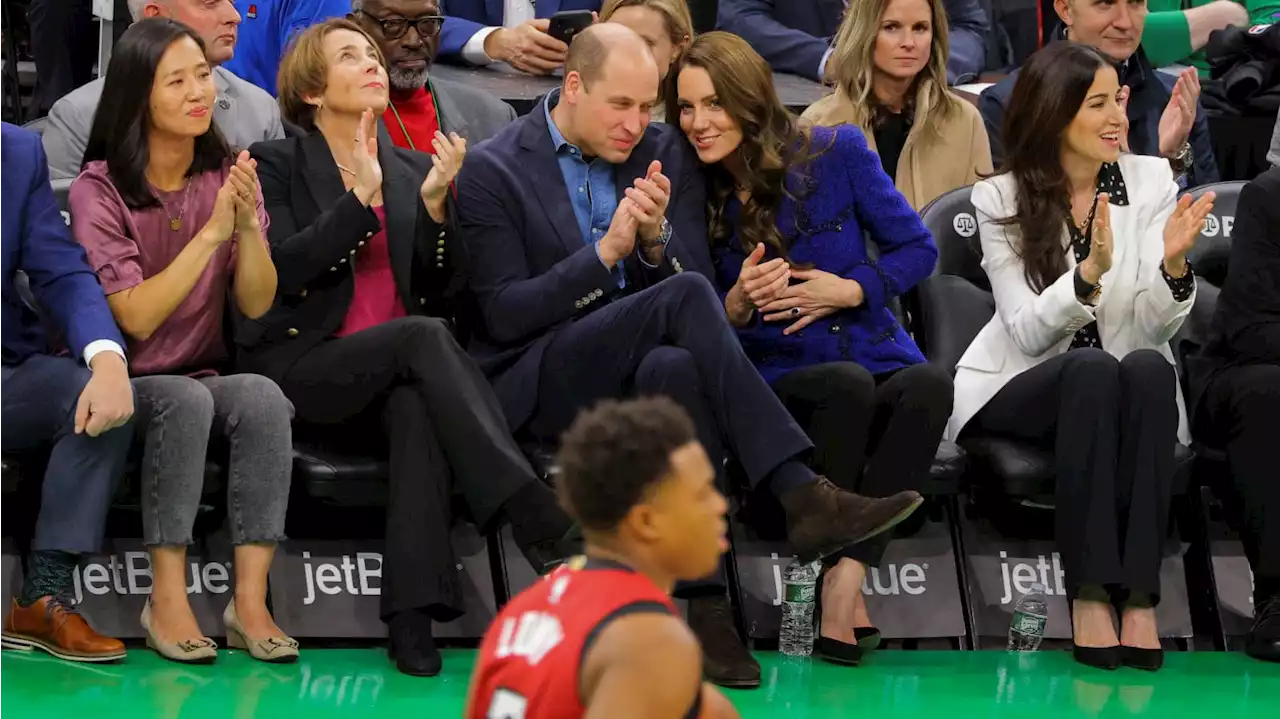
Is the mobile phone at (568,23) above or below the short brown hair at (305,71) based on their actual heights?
below

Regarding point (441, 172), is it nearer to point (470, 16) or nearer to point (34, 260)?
point (34, 260)

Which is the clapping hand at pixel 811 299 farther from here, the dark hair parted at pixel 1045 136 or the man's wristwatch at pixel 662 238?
the dark hair parted at pixel 1045 136

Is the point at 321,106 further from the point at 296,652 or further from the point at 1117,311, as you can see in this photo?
the point at 1117,311

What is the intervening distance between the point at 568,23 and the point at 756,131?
5.07 feet

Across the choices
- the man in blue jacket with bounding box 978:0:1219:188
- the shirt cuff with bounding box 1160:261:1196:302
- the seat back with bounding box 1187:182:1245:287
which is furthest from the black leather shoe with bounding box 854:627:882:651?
the man in blue jacket with bounding box 978:0:1219:188

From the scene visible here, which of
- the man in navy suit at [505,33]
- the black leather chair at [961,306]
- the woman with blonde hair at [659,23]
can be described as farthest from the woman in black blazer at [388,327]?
the man in navy suit at [505,33]

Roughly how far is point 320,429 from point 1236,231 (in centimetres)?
247

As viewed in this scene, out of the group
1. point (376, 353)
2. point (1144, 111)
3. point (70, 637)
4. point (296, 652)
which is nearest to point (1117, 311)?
point (1144, 111)

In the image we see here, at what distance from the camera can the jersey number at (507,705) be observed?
2.54 m

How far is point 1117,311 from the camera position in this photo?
5.11 meters

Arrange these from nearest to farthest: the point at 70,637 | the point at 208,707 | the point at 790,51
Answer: the point at 208,707
the point at 70,637
the point at 790,51

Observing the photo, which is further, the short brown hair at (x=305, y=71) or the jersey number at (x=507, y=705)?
the short brown hair at (x=305, y=71)

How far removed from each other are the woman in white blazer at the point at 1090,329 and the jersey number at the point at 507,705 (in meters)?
2.46

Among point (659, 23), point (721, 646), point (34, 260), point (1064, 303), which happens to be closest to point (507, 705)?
point (721, 646)
